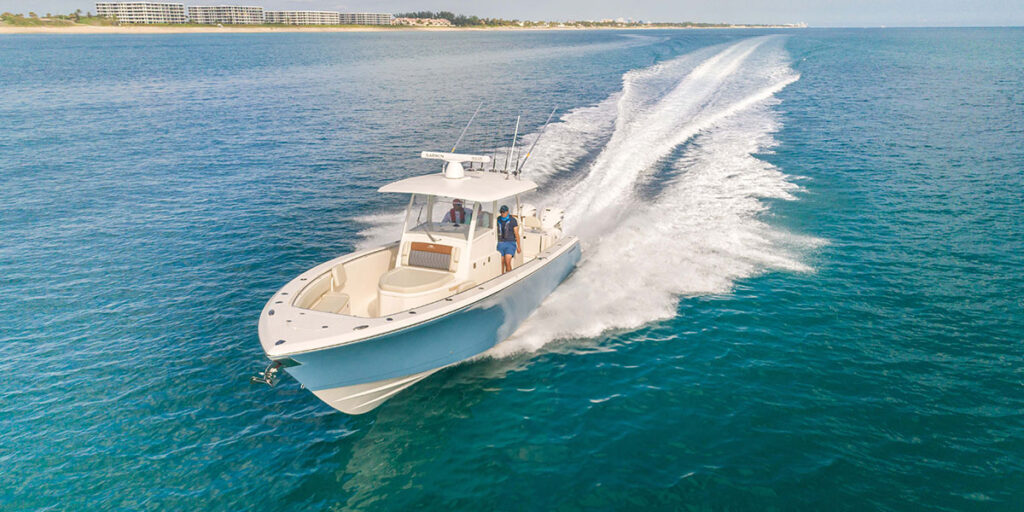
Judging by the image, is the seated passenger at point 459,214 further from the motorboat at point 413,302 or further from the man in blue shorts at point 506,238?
the man in blue shorts at point 506,238

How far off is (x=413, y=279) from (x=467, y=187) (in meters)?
2.60

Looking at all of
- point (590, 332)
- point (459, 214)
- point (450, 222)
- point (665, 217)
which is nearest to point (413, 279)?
point (450, 222)

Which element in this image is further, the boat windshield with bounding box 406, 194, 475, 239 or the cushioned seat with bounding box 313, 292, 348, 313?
the boat windshield with bounding box 406, 194, 475, 239

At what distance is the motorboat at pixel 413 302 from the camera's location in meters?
10.4

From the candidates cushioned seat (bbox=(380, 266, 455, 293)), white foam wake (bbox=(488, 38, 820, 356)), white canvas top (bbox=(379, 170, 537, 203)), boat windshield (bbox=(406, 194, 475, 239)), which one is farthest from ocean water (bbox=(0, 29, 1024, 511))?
white canvas top (bbox=(379, 170, 537, 203))

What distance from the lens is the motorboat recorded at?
34.2ft

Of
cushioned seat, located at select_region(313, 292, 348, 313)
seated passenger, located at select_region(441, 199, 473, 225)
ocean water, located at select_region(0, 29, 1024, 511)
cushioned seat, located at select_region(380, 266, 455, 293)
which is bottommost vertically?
ocean water, located at select_region(0, 29, 1024, 511)

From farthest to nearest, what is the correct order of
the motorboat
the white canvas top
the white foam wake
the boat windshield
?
the white foam wake < the boat windshield < the white canvas top < the motorboat

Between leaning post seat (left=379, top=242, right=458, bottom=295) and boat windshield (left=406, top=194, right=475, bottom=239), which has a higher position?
boat windshield (left=406, top=194, right=475, bottom=239)

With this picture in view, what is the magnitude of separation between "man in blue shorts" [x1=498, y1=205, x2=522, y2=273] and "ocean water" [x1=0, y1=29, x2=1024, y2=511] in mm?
1731

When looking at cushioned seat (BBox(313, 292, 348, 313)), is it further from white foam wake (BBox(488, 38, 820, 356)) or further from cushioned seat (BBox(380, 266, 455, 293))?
white foam wake (BBox(488, 38, 820, 356))

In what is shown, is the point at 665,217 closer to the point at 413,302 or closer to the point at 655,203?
the point at 655,203

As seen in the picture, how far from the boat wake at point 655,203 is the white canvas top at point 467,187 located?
10.9 ft

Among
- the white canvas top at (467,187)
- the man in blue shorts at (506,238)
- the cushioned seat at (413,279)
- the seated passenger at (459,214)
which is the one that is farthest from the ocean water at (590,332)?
the white canvas top at (467,187)
